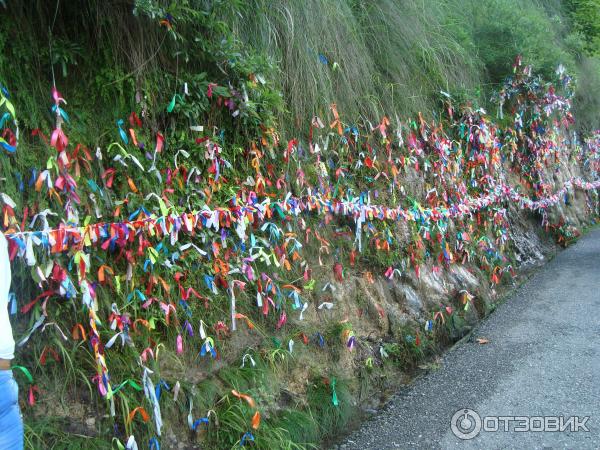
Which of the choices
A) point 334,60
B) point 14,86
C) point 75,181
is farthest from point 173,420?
point 334,60

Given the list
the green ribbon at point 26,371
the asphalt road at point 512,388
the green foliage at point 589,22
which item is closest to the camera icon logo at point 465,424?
the asphalt road at point 512,388

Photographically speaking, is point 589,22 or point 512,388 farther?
point 589,22

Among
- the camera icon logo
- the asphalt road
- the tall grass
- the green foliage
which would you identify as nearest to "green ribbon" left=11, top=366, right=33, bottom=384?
the asphalt road

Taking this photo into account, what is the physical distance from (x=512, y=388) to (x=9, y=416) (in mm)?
3681

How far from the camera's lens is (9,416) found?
6.86 feet

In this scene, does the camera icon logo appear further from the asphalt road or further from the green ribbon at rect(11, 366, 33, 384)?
the green ribbon at rect(11, 366, 33, 384)

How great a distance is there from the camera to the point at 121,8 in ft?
11.2

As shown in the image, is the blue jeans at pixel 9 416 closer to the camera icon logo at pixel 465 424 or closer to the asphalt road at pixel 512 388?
the asphalt road at pixel 512 388

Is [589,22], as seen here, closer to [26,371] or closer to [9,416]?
[26,371]

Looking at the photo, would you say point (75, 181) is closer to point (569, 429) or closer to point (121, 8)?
point (121, 8)

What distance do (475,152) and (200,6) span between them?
5294 mm

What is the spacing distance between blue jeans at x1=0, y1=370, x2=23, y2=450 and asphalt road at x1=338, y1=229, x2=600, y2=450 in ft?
7.59

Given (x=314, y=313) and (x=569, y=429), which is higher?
(x=314, y=313)

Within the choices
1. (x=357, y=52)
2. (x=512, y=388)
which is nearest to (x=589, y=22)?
(x=357, y=52)
